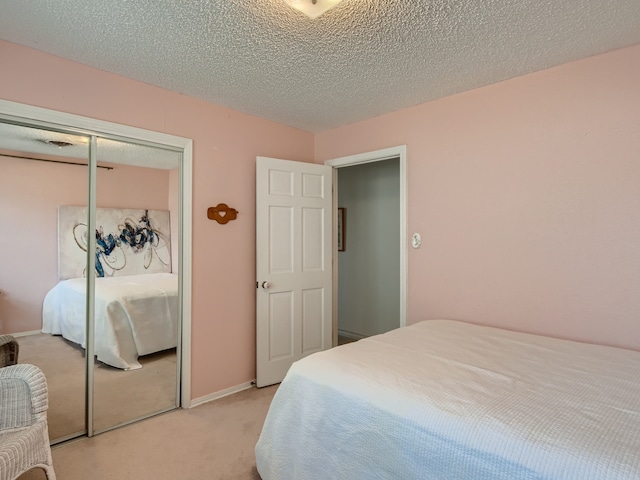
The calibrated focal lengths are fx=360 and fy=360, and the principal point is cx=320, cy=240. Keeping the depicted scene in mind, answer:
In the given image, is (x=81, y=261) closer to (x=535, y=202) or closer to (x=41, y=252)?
(x=41, y=252)

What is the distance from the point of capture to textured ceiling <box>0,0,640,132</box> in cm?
165

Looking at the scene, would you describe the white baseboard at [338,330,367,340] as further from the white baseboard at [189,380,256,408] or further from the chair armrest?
the chair armrest

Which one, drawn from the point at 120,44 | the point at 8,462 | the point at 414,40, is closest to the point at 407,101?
the point at 414,40

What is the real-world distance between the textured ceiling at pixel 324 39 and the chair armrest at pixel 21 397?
1670 mm

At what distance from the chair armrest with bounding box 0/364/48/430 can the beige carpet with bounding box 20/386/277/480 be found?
562 millimetres

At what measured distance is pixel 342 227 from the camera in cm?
461

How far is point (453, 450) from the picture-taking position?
3.81 feet

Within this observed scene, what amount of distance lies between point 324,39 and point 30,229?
2.00 metres

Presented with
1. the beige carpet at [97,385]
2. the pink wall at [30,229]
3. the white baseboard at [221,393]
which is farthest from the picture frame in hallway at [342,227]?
the pink wall at [30,229]

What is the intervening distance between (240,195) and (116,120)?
103 centimetres

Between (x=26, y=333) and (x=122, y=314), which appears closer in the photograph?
(x=26, y=333)

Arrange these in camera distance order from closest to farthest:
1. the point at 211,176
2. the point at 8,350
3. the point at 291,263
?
the point at 8,350 → the point at 211,176 → the point at 291,263

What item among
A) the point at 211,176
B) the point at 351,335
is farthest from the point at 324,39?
the point at 351,335

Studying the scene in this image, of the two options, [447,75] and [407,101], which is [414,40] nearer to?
[447,75]
